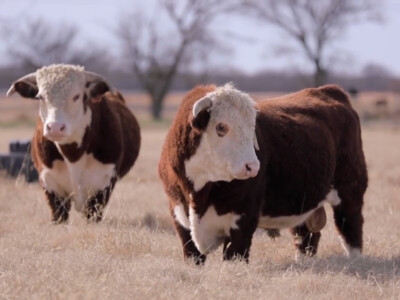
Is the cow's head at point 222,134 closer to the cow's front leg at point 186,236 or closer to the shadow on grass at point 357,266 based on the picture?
the cow's front leg at point 186,236

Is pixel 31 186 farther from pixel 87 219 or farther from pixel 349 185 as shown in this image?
pixel 349 185

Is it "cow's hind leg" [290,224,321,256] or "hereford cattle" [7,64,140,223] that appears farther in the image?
"hereford cattle" [7,64,140,223]

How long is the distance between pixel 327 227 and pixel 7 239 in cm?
366

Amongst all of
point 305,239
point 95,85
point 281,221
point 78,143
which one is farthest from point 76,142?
point 281,221

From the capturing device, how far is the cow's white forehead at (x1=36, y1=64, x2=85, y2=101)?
861cm

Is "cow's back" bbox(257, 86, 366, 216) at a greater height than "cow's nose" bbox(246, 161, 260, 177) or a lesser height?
lesser

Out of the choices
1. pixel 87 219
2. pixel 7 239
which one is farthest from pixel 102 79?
pixel 7 239

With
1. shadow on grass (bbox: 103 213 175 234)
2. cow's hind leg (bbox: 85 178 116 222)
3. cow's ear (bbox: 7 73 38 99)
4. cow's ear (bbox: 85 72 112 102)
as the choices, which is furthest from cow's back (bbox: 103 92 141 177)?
cow's ear (bbox: 7 73 38 99)

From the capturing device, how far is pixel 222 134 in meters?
6.39

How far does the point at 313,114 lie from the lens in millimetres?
7996

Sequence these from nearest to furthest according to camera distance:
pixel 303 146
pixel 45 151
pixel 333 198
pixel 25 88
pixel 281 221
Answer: pixel 281 221, pixel 303 146, pixel 333 198, pixel 25 88, pixel 45 151

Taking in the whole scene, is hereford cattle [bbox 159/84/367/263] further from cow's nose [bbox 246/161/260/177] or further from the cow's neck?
the cow's neck

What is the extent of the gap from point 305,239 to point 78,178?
2.63 meters

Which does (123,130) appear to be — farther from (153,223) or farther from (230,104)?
(230,104)
